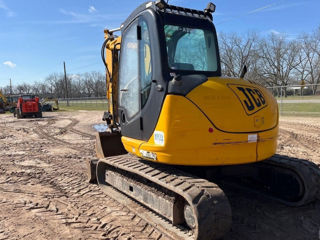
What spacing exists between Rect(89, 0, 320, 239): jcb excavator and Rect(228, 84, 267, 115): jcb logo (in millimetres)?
13

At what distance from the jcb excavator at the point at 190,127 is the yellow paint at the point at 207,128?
0.04 ft

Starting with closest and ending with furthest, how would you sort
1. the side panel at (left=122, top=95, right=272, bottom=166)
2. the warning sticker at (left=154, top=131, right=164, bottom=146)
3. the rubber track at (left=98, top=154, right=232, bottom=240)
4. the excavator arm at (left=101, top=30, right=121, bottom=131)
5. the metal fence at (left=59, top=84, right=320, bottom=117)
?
1. the rubber track at (left=98, top=154, right=232, bottom=240)
2. the side panel at (left=122, top=95, right=272, bottom=166)
3. the warning sticker at (left=154, top=131, right=164, bottom=146)
4. the excavator arm at (left=101, top=30, right=121, bottom=131)
5. the metal fence at (left=59, top=84, right=320, bottom=117)

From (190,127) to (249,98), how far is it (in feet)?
2.80

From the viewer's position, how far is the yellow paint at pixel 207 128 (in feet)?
10.6

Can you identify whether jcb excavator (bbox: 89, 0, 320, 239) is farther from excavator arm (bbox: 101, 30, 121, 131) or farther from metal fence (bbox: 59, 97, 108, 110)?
metal fence (bbox: 59, 97, 108, 110)

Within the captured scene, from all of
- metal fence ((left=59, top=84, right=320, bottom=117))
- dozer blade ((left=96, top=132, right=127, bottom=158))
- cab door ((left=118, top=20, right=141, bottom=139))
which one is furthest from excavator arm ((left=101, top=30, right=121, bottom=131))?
metal fence ((left=59, top=84, right=320, bottom=117))

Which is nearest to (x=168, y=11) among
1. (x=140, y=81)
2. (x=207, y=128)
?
(x=140, y=81)

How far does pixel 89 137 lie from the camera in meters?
11.1

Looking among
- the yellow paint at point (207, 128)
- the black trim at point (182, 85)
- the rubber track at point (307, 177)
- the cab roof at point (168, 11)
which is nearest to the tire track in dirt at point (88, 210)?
the yellow paint at point (207, 128)

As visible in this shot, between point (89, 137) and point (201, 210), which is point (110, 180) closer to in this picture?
point (201, 210)

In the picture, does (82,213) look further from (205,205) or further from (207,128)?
(207,128)

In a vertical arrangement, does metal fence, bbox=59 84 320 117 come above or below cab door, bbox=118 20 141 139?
below

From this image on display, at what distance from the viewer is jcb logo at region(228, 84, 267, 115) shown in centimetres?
338

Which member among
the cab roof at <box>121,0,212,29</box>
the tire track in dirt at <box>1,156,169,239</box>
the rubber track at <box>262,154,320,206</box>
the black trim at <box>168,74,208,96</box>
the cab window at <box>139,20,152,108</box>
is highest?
the cab roof at <box>121,0,212,29</box>
